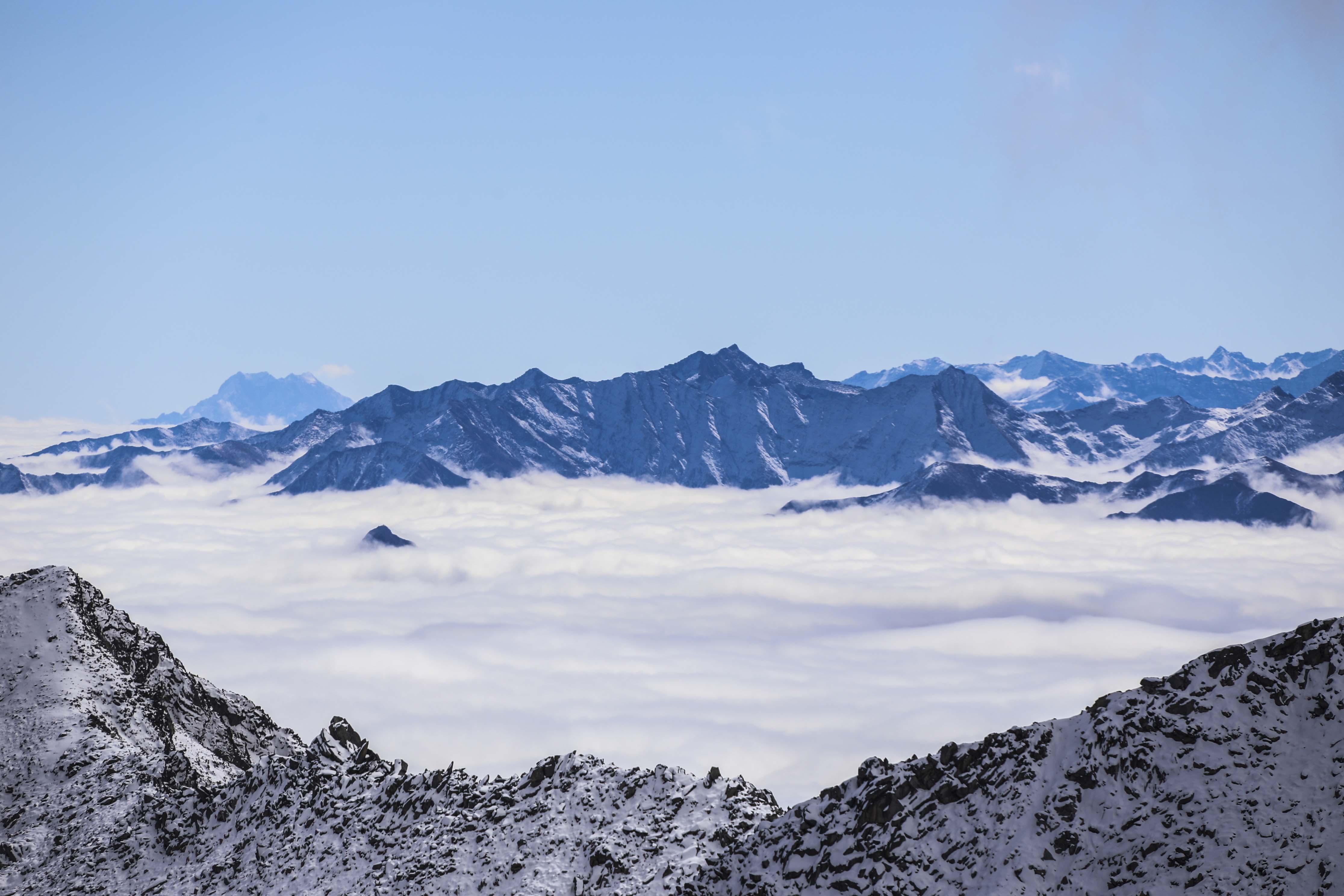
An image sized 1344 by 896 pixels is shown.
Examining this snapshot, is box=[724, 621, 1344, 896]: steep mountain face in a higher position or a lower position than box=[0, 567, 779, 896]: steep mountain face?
higher

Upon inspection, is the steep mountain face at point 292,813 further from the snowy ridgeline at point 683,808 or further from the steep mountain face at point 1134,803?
the steep mountain face at point 1134,803

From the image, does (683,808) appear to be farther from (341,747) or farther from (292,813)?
(341,747)

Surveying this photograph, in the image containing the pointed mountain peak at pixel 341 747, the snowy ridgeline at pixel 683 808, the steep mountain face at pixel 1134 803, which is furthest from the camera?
the pointed mountain peak at pixel 341 747

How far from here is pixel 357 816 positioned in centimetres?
14612

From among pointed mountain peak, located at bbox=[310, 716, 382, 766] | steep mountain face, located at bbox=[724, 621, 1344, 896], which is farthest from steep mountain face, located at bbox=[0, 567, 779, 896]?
steep mountain face, located at bbox=[724, 621, 1344, 896]

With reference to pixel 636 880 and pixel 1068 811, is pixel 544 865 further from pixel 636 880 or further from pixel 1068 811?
pixel 1068 811

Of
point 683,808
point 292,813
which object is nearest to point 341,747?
point 292,813

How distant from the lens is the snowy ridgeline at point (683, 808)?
107m

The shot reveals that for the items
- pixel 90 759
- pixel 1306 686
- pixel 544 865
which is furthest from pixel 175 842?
pixel 1306 686

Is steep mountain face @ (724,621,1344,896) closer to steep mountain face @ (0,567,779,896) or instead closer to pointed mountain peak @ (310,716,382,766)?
steep mountain face @ (0,567,779,896)

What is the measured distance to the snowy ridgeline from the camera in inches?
4213

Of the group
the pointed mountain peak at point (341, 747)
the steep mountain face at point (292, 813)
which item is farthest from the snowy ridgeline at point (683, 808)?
the pointed mountain peak at point (341, 747)

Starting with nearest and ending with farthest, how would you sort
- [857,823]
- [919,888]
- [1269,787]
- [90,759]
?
[1269,787], [919,888], [857,823], [90,759]

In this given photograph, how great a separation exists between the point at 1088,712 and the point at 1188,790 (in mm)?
13066
